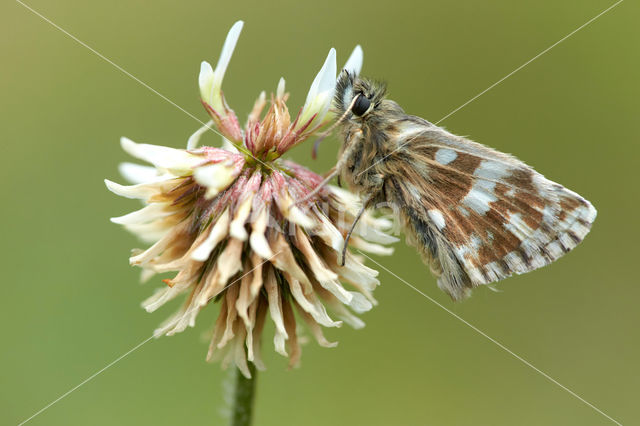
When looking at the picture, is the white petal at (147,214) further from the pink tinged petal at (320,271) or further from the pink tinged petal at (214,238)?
the pink tinged petal at (320,271)

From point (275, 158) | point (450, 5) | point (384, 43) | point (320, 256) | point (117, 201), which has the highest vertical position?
point (450, 5)

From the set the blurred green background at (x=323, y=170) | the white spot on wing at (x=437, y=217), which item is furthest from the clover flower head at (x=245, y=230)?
the blurred green background at (x=323, y=170)

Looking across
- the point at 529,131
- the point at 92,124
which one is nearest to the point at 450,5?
the point at 529,131

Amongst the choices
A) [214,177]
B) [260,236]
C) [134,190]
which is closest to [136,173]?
[134,190]

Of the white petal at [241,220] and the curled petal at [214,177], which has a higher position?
the curled petal at [214,177]

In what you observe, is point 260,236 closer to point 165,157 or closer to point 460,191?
point 165,157

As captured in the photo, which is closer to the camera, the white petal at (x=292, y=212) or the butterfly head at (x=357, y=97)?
the white petal at (x=292, y=212)

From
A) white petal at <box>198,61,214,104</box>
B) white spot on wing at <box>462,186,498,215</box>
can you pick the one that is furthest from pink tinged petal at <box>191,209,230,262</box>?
white spot on wing at <box>462,186,498,215</box>

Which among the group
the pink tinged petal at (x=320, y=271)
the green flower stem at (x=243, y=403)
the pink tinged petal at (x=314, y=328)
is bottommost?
the green flower stem at (x=243, y=403)

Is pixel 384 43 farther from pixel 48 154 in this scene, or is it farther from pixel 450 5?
pixel 48 154
